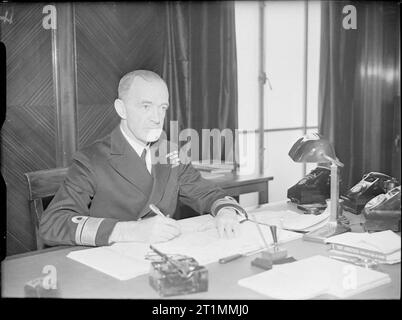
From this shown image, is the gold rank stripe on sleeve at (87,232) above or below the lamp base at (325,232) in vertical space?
above

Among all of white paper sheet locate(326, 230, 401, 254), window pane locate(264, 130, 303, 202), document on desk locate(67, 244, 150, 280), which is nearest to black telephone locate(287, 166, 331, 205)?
white paper sheet locate(326, 230, 401, 254)

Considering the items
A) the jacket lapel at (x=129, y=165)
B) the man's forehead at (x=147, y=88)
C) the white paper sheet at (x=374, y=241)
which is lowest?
the white paper sheet at (x=374, y=241)

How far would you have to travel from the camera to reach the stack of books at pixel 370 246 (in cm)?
125

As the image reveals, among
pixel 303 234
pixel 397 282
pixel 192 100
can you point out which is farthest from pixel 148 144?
pixel 192 100

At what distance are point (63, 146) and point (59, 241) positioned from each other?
4.17 ft

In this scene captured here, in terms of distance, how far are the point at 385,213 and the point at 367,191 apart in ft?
0.83

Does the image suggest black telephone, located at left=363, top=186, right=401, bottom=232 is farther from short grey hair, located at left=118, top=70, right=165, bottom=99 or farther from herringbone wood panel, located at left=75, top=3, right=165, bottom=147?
herringbone wood panel, located at left=75, top=3, right=165, bottom=147

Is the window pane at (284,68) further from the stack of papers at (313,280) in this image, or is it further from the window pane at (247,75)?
the stack of papers at (313,280)

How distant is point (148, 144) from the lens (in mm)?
1743

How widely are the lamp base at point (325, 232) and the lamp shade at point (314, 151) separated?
0.68 ft

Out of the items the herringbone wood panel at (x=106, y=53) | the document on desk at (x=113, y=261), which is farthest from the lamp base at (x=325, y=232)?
the herringbone wood panel at (x=106, y=53)

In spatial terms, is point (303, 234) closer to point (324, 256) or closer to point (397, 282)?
point (324, 256)

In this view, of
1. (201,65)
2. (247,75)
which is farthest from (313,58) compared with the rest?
(201,65)

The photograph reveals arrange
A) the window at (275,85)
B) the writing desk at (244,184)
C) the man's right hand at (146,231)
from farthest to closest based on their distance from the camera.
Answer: the window at (275,85) < the writing desk at (244,184) < the man's right hand at (146,231)
